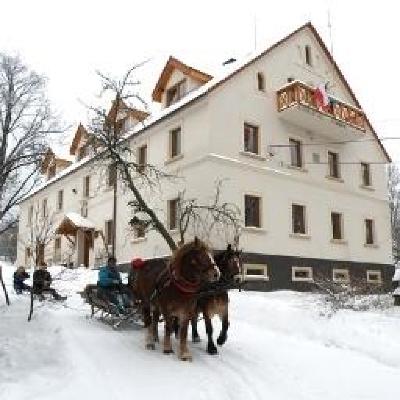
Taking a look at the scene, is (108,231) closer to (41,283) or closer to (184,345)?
(41,283)

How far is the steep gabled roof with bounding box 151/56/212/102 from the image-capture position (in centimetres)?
2791

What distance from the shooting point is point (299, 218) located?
90.9 ft

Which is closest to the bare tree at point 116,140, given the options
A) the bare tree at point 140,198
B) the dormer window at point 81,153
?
the bare tree at point 140,198

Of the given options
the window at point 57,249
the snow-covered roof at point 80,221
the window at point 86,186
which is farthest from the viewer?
the window at point 57,249

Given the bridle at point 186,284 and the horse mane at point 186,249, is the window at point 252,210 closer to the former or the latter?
the horse mane at point 186,249

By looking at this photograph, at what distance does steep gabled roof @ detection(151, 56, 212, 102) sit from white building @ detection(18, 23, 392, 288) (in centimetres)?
5

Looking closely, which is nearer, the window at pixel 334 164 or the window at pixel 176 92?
the window at pixel 176 92

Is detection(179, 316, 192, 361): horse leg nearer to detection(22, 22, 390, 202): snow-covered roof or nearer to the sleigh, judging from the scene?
the sleigh

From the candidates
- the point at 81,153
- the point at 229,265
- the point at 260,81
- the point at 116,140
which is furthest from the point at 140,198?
the point at 81,153

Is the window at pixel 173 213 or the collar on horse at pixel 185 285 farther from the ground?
the window at pixel 173 213

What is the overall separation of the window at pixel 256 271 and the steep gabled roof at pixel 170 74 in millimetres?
9160

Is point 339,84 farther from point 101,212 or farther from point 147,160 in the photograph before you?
point 101,212

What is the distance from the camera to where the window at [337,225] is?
29328 millimetres

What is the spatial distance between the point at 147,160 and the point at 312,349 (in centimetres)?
1875
